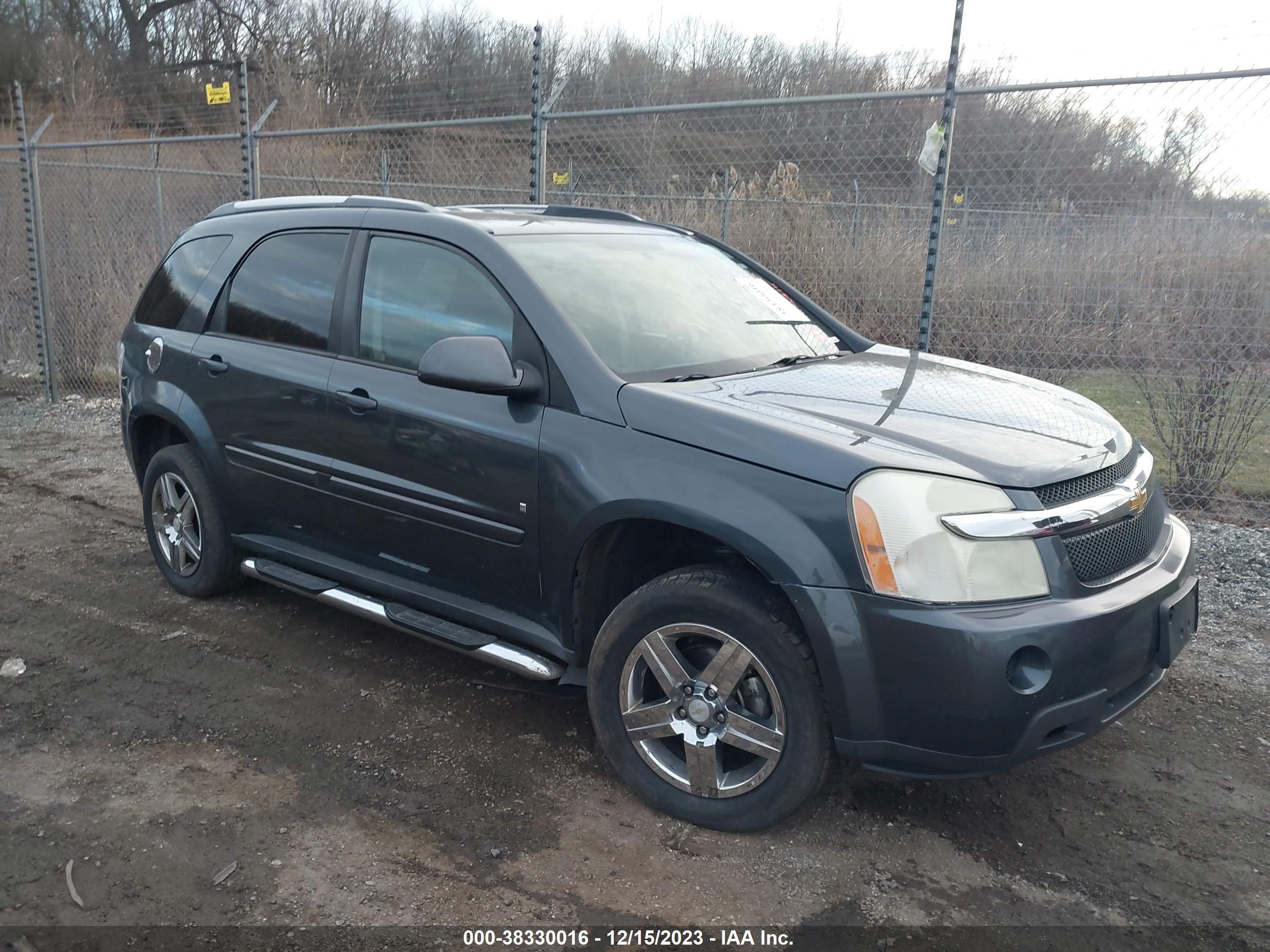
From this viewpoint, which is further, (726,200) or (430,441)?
(726,200)

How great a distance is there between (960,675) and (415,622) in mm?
1933

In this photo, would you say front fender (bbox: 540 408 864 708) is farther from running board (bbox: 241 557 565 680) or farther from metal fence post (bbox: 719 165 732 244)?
metal fence post (bbox: 719 165 732 244)

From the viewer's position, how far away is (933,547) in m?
2.55

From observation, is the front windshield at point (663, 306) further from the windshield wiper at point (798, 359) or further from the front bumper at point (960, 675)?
the front bumper at point (960, 675)

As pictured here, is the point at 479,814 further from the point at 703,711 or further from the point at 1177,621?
the point at 1177,621

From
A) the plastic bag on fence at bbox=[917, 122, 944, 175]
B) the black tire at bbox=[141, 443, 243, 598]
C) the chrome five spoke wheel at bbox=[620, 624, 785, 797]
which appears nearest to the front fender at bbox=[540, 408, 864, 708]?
the chrome five spoke wheel at bbox=[620, 624, 785, 797]

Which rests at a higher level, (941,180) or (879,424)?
(941,180)

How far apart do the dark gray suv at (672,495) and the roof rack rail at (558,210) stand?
0.16 feet

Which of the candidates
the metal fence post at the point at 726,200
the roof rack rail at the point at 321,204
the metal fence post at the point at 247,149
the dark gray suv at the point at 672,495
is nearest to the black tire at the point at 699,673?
the dark gray suv at the point at 672,495

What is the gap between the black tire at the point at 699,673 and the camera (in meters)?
2.71

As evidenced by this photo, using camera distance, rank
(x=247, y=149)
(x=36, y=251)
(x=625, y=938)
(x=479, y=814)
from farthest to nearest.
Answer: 1. (x=36, y=251)
2. (x=247, y=149)
3. (x=479, y=814)
4. (x=625, y=938)

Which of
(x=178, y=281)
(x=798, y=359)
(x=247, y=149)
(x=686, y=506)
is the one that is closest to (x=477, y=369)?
(x=686, y=506)

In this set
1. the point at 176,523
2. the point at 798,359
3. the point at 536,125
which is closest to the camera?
the point at 798,359

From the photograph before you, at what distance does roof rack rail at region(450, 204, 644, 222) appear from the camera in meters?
4.12
